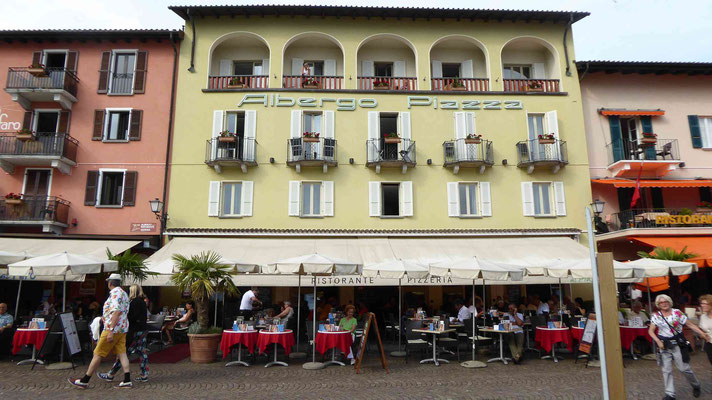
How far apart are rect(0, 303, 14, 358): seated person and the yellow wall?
23.9 ft

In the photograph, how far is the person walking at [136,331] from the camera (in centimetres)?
844

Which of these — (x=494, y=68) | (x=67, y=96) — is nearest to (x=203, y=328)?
(x=67, y=96)

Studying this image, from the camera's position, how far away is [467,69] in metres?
20.0

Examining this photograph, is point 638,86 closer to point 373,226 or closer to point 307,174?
point 373,226

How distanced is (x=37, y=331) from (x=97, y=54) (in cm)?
1313

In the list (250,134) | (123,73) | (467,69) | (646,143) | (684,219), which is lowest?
(684,219)

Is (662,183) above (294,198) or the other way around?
above

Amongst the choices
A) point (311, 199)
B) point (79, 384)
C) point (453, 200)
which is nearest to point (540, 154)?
point (453, 200)

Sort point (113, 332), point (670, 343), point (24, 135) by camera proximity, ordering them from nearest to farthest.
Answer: point (670, 343)
point (113, 332)
point (24, 135)

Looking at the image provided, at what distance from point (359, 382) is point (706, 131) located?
64.4 ft

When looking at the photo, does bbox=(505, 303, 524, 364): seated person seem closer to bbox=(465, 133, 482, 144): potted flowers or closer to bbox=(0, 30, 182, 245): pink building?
bbox=(465, 133, 482, 144): potted flowers

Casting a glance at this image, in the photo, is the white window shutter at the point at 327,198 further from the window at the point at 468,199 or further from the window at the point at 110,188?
the window at the point at 110,188

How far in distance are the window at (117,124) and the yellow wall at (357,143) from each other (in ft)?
7.02

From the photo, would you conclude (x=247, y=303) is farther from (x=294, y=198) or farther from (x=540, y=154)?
(x=540, y=154)
